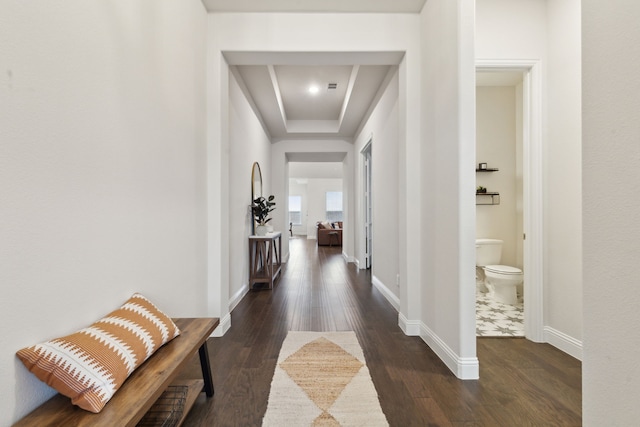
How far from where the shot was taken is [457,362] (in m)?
1.77

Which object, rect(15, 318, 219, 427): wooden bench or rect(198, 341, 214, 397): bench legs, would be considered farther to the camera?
rect(198, 341, 214, 397): bench legs

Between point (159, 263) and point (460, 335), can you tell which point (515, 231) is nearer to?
point (460, 335)

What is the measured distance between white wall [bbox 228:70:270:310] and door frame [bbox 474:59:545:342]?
2.53m

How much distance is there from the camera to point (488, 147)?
12.4 feet

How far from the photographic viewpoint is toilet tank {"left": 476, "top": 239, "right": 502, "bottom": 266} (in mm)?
3508

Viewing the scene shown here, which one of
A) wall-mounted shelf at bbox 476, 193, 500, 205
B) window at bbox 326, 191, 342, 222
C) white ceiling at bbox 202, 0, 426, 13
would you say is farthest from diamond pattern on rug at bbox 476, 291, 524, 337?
window at bbox 326, 191, 342, 222

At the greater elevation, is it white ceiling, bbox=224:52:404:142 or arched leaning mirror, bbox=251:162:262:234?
white ceiling, bbox=224:52:404:142

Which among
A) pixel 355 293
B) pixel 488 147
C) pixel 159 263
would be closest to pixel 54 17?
pixel 159 263

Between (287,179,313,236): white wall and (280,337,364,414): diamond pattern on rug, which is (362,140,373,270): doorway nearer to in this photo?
(280,337,364,414): diamond pattern on rug

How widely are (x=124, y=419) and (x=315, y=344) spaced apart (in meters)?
1.54

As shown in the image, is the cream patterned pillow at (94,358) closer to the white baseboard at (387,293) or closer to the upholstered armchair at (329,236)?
Answer: the white baseboard at (387,293)

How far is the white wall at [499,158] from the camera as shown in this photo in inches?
146

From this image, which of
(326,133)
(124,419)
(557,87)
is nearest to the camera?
(124,419)

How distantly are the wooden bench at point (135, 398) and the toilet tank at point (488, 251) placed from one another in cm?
340
